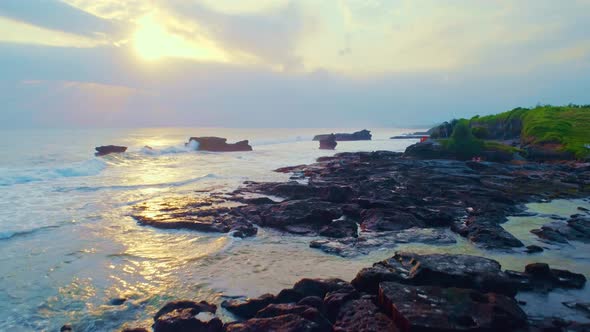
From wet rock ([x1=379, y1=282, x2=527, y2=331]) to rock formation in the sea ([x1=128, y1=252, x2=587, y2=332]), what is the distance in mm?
13

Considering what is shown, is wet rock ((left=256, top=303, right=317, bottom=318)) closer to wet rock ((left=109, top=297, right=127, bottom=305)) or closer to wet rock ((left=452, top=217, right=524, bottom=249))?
wet rock ((left=109, top=297, right=127, bottom=305))

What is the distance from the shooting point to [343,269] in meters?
8.29

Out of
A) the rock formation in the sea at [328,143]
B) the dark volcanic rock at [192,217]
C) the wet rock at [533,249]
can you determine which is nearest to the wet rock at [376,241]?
the wet rock at [533,249]

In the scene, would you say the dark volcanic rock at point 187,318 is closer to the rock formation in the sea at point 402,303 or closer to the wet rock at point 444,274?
the rock formation in the sea at point 402,303

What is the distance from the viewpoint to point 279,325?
212 inches

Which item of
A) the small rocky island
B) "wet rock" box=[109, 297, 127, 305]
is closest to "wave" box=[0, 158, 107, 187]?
the small rocky island

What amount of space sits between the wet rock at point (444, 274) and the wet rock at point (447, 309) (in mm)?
513

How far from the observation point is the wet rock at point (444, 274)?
20.9 ft

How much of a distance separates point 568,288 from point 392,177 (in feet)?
48.2

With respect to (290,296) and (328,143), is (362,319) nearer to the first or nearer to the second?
(290,296)

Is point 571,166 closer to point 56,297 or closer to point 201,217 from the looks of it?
point 201,217

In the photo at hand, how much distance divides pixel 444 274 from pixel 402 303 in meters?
1.49

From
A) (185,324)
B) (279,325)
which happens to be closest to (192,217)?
(185,324)

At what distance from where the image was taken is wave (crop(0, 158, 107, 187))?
2416 cm
